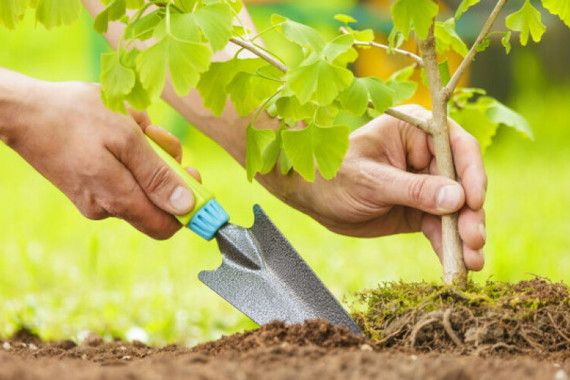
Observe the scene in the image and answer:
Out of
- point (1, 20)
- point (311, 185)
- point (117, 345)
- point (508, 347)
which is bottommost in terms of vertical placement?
point (117, 345)

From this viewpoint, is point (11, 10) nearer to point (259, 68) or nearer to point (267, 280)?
point (259, 68)

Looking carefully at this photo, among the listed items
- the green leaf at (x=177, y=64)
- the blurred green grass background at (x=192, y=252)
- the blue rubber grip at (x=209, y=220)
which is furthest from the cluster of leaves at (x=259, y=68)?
the blurred green grass background at (x=192, y=252)

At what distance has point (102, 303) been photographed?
3.14 metres

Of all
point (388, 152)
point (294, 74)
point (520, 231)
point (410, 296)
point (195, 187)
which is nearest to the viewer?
point (294, 74)

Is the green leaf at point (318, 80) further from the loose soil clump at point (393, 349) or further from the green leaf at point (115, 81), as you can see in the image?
the loose soil clump at point (393, 349)

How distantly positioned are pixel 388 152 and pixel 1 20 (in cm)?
96

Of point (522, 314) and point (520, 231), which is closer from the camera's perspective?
point (522, 314)

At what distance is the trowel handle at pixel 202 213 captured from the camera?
82.0 inches

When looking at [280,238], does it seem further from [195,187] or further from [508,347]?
[508,347]

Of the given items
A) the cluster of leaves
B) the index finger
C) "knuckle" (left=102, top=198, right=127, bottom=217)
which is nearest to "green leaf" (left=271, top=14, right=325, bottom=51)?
the cluster of leaves

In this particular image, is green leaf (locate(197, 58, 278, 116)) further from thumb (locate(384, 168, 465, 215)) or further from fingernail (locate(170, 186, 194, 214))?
thumb (locate(384, 168, 465, 215))

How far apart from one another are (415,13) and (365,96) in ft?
0.60

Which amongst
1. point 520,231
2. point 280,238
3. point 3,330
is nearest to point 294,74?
point 280,238

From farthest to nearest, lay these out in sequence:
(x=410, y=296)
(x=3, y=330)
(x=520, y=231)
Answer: (x=520, y=231) → (x=3, y=330) → (x=410, y=296)
